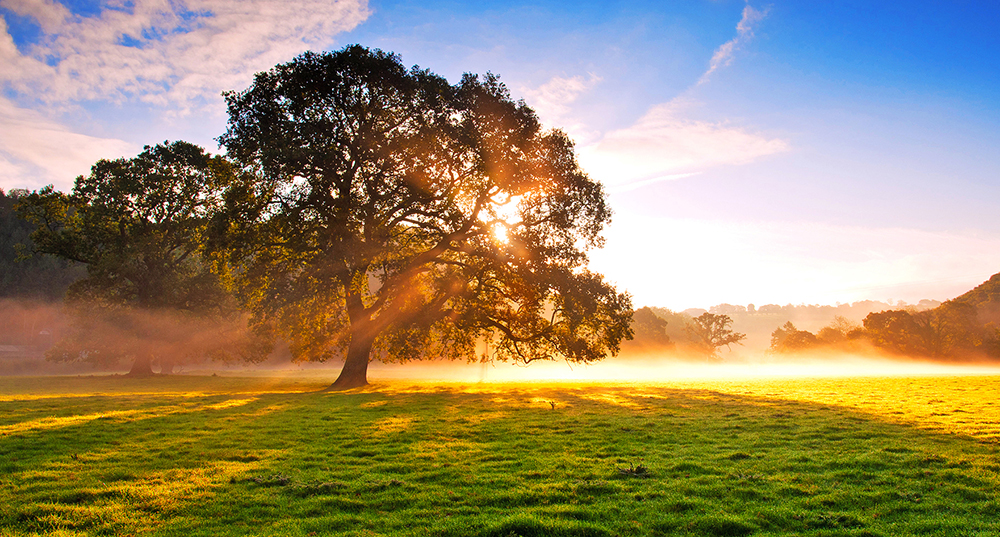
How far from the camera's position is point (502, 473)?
8.84 meters

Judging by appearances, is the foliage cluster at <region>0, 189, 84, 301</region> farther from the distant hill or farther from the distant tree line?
the distant hill

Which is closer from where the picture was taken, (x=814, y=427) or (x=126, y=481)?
(x=126, y=481)

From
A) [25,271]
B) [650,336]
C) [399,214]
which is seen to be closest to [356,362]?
[399,214]

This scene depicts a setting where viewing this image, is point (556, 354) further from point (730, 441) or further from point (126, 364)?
point (126, 364)

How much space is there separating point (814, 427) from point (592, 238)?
57.1ft

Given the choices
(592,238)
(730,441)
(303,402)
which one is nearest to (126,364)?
(303,402)

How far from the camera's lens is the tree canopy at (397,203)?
2586 cm

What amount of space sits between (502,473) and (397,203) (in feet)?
69.1

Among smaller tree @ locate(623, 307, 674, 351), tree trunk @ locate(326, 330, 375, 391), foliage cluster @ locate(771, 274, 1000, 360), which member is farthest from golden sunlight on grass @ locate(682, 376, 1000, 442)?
smaller tree @ locate(623, 307, 674, 351)

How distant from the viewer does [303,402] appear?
66.8ft

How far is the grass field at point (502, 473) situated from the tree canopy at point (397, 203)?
11.2 metres

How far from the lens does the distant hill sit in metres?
81.1

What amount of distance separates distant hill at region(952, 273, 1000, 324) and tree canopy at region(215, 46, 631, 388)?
8675 cm

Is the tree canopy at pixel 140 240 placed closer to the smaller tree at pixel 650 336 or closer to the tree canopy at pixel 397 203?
the tree canopy at pixel 397 203
